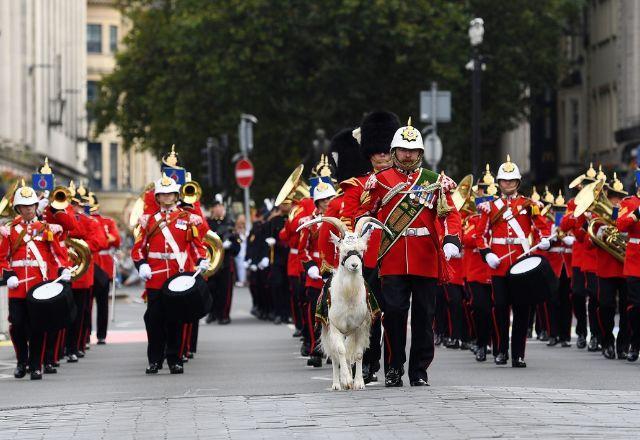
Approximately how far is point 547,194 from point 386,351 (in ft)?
33.9

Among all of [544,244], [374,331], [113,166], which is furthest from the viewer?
[113,166]

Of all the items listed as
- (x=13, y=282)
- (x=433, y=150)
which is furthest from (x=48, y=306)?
(x=433, y=150)

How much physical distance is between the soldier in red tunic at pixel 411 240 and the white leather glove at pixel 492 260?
12.0 ft

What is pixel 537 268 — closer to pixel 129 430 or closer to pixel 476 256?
pixel 476 256

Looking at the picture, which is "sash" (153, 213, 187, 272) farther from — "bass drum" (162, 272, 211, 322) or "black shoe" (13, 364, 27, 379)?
"black shoe" (13, 364, 27, 379)

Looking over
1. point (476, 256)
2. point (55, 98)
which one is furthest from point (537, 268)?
point (55, 98)

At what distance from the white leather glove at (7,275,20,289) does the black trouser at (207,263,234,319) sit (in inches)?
511

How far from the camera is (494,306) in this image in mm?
20219

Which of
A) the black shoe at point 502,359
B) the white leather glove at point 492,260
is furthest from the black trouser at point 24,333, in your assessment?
the black shoe at point 502,359

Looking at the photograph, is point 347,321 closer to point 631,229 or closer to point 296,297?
point 631,229

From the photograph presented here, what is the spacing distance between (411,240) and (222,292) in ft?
54.6

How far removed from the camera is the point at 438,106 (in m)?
40.8

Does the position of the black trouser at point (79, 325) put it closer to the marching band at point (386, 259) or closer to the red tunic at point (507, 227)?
the marching band at point (386, 259)

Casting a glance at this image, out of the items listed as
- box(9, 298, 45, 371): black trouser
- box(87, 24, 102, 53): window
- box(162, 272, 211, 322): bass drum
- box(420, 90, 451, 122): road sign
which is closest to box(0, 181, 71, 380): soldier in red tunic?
box(9, 298, 45, 371): black trouser
